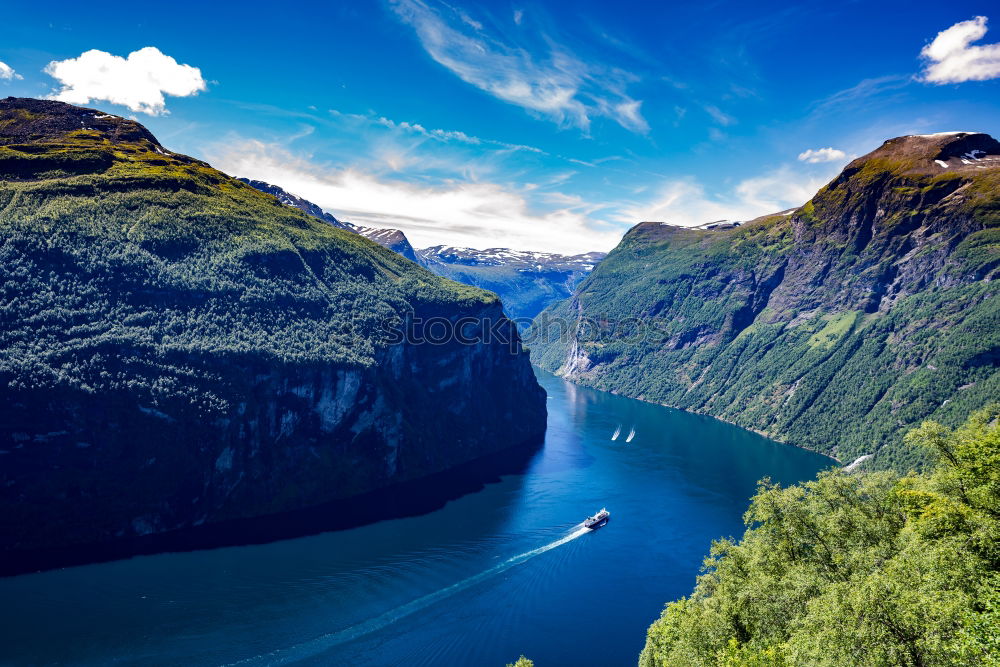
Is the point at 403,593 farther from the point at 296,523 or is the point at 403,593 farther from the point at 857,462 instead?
Result: the point at 857,462

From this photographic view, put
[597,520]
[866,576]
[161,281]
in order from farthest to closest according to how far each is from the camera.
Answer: [161,281] → [597,520] → [866,576]

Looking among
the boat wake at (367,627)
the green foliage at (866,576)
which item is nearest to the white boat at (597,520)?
the boat wake at (367,627)

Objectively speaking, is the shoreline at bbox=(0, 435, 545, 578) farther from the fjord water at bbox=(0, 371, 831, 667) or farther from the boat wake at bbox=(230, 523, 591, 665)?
the boat wake at bbox=(230, 523, 591, 665)

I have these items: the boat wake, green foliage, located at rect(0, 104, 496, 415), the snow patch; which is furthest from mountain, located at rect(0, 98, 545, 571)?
the snow patch

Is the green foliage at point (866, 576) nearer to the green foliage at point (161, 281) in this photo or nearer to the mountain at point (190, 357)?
the mountain at point (190, 357)

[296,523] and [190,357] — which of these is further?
[190,357]

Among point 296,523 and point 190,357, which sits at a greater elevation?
point 190,357

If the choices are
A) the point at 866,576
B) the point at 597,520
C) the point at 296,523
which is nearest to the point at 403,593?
the point at 296,523
